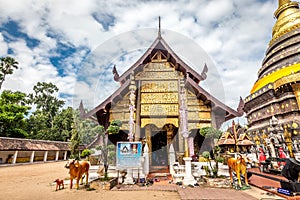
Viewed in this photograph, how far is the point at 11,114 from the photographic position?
914 inches

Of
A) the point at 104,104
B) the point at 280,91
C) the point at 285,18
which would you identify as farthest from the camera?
the point at 285,18

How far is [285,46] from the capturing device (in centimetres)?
1755

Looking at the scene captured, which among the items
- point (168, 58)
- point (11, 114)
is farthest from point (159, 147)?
point (11, 114)

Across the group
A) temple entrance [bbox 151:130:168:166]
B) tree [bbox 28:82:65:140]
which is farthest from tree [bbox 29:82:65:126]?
temple entrance [bbox 151:130:168:166]

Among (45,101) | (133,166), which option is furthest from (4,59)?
(133,166)

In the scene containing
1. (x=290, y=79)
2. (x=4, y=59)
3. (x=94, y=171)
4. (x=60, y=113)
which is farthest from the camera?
(x=60, y=113)

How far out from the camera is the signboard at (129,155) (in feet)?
22.6

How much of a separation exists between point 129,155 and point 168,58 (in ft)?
19.6

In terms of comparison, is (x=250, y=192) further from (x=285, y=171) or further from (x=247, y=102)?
(x=247, y=102)

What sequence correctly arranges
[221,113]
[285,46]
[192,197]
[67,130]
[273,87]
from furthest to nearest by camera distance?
1. [67,130]
2. [285,46]
3. [273,87]
4. [221,113]
5. [192,197]

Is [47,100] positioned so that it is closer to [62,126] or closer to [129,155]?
[62,126]

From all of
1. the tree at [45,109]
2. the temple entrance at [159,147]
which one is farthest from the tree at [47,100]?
the temple entrance at [159,147]

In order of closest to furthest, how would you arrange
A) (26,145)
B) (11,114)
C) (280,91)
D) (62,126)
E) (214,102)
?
(214,102) → (280,91) → (26,145) → (11,114) → (62,126)

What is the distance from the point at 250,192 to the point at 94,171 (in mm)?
6091
